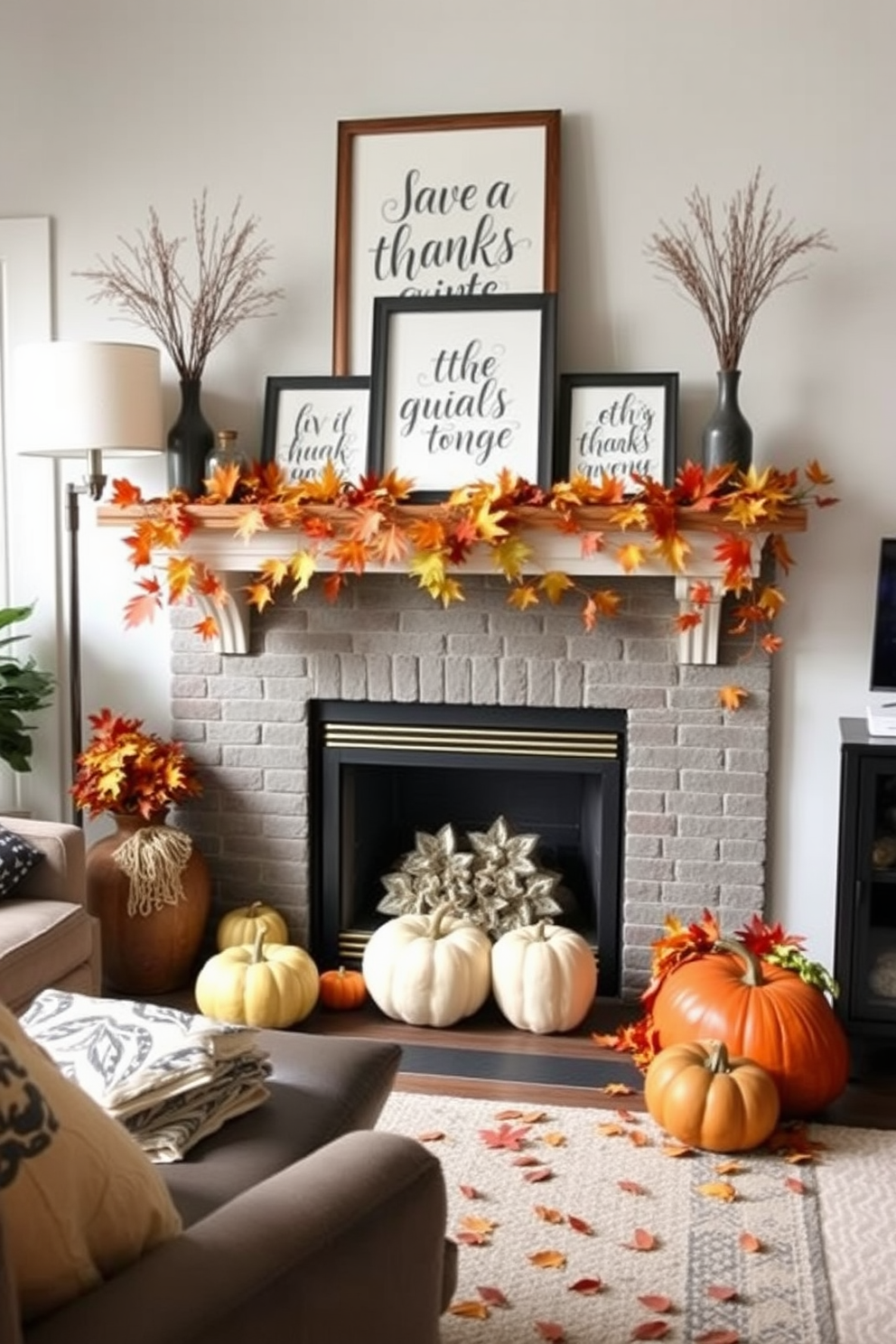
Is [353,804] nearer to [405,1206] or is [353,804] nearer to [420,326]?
[420,326]

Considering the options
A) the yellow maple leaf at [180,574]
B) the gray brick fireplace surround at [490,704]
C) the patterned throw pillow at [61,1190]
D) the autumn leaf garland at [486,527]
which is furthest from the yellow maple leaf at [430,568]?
the patterned throw pillow at [61,1190]

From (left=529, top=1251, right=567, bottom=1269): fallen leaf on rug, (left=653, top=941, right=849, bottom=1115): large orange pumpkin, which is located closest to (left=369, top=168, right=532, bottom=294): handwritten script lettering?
(left=653, top=941, right=849, bottom=1115): large orange pumpkin

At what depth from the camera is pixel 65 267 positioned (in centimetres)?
388

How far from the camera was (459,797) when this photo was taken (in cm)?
403

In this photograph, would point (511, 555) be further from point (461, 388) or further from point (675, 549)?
point (461, 388)

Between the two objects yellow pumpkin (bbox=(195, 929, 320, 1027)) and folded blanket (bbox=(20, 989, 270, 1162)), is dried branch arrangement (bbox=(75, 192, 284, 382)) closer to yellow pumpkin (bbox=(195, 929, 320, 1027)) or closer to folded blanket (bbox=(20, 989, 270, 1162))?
yellow pumpkin (bbox=(195, 929, 320, 1027))

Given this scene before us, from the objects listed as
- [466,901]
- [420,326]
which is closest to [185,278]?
[420,326]

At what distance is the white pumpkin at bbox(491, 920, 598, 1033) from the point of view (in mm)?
3371

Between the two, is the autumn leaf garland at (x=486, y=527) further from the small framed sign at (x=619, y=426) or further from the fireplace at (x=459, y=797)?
the fireplace at (x=459, y=797)

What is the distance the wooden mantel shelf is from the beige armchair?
819 mm

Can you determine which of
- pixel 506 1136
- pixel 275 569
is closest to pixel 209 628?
pixel 275 569

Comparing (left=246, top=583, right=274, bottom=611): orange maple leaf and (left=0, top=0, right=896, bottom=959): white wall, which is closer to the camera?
(left=0, top=0, right=896, bottom=959): white wall

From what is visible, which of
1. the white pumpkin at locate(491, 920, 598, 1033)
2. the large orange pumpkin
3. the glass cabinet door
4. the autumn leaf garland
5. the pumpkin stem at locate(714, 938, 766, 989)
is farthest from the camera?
the white pumpkin at locate(491, 920, 598, 1033)

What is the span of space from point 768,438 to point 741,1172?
5.75 feet
